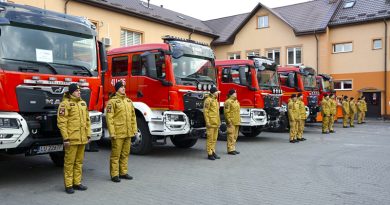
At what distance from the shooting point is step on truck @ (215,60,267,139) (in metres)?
13.0

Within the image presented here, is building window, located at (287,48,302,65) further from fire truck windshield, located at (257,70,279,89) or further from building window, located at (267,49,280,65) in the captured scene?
fire truck windshield, located at (257,70,279,89)

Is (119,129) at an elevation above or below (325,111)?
above

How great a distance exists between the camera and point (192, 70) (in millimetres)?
10250

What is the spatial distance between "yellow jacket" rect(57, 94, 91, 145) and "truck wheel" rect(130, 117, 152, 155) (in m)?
3.36

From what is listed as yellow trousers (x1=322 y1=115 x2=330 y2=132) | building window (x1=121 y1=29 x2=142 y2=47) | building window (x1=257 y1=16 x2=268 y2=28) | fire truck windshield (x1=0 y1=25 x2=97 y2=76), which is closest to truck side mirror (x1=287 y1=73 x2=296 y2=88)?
yellow trousers (x1=322 y1=115 x2=330 y2=132)

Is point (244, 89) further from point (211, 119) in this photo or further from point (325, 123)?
point (325, 123)

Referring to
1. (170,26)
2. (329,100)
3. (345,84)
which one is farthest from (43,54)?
(345,84)

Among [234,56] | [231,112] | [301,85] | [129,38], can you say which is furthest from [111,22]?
[231,112]

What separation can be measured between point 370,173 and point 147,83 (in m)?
5.46

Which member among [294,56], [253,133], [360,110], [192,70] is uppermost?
[294,56]

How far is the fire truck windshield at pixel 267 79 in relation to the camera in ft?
44.5

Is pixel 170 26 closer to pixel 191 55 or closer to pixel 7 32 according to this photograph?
pixel 191 55

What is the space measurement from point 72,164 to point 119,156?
1001 millimetres

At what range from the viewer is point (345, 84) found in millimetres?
28172
